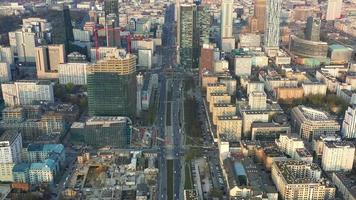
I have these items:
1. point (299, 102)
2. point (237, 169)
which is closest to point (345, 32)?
point (299, 102)

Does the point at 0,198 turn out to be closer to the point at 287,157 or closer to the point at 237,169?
the point at 237,169

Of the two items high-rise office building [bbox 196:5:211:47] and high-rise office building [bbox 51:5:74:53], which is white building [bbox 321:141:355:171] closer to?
high-rise office building [bbox 196:5:211:47]

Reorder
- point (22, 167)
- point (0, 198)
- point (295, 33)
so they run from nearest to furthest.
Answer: point (0, 198) → point (22, 167) → point (295, 33)

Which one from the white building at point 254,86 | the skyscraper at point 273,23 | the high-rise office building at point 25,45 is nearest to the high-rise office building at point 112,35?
the high-rise office building at point 25,45

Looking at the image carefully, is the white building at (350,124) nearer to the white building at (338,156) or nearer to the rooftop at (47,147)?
the white building at (338,156)

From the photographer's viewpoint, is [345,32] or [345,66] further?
[345,32]

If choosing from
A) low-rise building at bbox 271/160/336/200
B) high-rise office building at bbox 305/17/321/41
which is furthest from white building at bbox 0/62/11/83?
high-rise office building at bbox 305/17/321/41

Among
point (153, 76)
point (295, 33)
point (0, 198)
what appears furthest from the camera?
point (295, 33)
